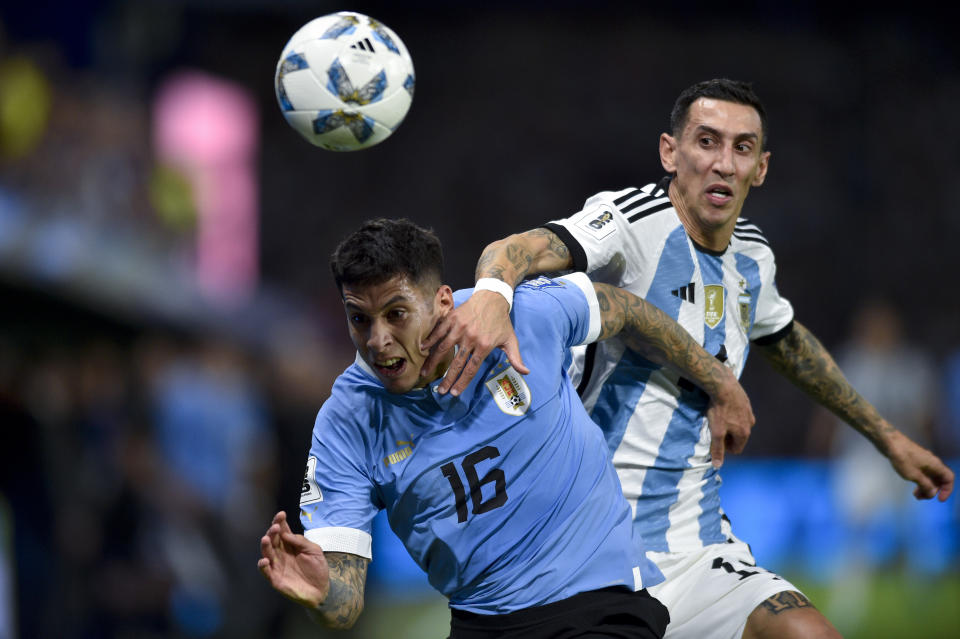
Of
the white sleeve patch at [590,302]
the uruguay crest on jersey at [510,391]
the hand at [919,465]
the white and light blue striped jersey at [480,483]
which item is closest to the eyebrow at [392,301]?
the white and light blue striped jersey at [480,483]

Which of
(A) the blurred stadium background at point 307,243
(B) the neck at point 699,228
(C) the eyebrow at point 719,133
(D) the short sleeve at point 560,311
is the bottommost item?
(A) the blurred stadium background at point 307,243

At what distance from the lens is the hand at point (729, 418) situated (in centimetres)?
393

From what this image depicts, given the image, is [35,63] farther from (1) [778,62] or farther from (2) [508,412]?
(1) [778,62]

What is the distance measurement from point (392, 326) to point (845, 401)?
6.81ft

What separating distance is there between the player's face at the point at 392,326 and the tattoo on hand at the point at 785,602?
123 centimetres

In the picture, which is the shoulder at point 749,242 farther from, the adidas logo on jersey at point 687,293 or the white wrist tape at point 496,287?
the white wrist tape at point 496,287

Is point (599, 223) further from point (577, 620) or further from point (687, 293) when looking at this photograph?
point (577, 620)

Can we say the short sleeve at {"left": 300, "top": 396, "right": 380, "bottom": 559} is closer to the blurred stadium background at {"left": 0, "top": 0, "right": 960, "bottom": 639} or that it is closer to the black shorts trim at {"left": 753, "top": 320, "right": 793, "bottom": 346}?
the black shorts trim at {"left": 753, "top": 320, "right": 793, "bottom": 346}

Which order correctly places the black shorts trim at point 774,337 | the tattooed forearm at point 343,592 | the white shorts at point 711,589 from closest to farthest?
the tattooed forearm at point 343,592, the white shorts at point 711,589, the black shorts trim at point 774,337

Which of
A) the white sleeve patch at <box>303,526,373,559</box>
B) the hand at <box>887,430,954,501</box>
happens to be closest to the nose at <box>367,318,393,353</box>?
the white sleeve patch at <box>303,526,373,559</box>

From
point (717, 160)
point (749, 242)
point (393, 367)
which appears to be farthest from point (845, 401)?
point (393, 367)

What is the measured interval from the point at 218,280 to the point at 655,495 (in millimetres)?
12343

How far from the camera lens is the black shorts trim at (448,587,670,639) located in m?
3.42

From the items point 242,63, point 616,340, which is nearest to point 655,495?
point 616,340
